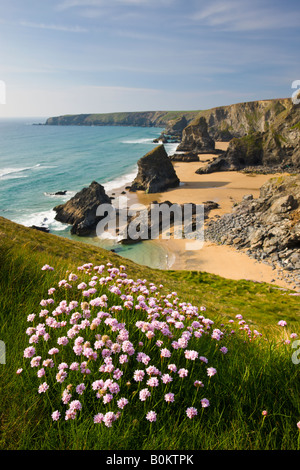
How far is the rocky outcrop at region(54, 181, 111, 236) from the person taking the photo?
40875 millimetres

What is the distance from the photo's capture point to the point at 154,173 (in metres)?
60.4

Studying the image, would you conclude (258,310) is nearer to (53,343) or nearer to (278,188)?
(53,343)

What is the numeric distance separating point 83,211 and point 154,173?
23.6 meters

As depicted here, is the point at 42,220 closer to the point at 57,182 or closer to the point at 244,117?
the point at 57,182

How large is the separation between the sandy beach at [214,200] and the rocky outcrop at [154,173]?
87.6 inches

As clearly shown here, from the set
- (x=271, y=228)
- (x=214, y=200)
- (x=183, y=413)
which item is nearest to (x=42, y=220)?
(x=214, y=200)

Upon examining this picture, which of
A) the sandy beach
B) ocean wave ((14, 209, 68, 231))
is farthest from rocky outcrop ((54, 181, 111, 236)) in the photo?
the sandy beach

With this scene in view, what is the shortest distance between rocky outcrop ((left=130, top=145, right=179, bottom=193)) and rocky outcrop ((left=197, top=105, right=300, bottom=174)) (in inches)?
748

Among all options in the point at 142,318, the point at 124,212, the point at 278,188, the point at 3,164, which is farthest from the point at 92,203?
the point at 3,164

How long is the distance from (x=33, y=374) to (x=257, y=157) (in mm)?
91326

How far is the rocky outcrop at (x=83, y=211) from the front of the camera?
1609 inches

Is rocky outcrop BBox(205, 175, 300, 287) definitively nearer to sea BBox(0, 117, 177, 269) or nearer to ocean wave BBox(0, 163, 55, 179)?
sea BBox(0, 117, 177, 269)

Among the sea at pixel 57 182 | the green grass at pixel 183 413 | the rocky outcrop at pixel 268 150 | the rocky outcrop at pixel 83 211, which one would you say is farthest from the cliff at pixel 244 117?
the green grass at pixel 183 413
